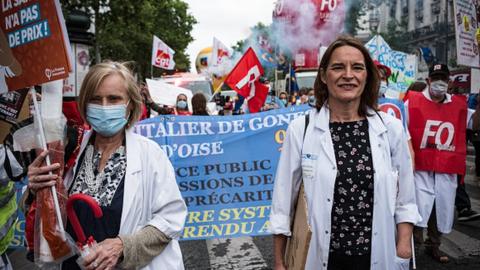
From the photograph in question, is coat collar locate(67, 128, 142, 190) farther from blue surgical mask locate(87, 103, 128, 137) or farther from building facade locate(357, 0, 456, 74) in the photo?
building facade locate(357, 0, 456, 74)

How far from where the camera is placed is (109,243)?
2.13m

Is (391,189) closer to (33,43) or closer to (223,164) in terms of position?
(33,43)

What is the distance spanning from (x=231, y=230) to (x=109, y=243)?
323 cm

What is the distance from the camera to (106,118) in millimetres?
2355

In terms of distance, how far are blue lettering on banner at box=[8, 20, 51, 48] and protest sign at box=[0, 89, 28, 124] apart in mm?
537

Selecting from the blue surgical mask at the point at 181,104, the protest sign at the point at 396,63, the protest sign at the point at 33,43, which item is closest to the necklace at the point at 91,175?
the protest sign at the point at 33,43

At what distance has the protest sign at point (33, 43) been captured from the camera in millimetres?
2309

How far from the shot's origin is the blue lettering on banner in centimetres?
233

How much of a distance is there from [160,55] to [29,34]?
14.7 meters

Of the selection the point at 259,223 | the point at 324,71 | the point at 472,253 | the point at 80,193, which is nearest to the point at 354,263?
the point at 324,71

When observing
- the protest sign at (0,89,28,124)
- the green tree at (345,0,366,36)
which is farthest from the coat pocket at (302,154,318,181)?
the green tree at (345,0,366,36)

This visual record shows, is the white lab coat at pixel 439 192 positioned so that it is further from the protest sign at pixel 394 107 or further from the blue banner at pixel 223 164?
the blue banner at pixel 223 164

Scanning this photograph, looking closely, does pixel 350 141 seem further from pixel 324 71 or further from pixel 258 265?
pixel 258 265

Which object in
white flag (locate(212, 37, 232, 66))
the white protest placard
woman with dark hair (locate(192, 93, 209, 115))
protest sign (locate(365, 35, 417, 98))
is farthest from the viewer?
white flag (locate(212, 37, 232, 66))
